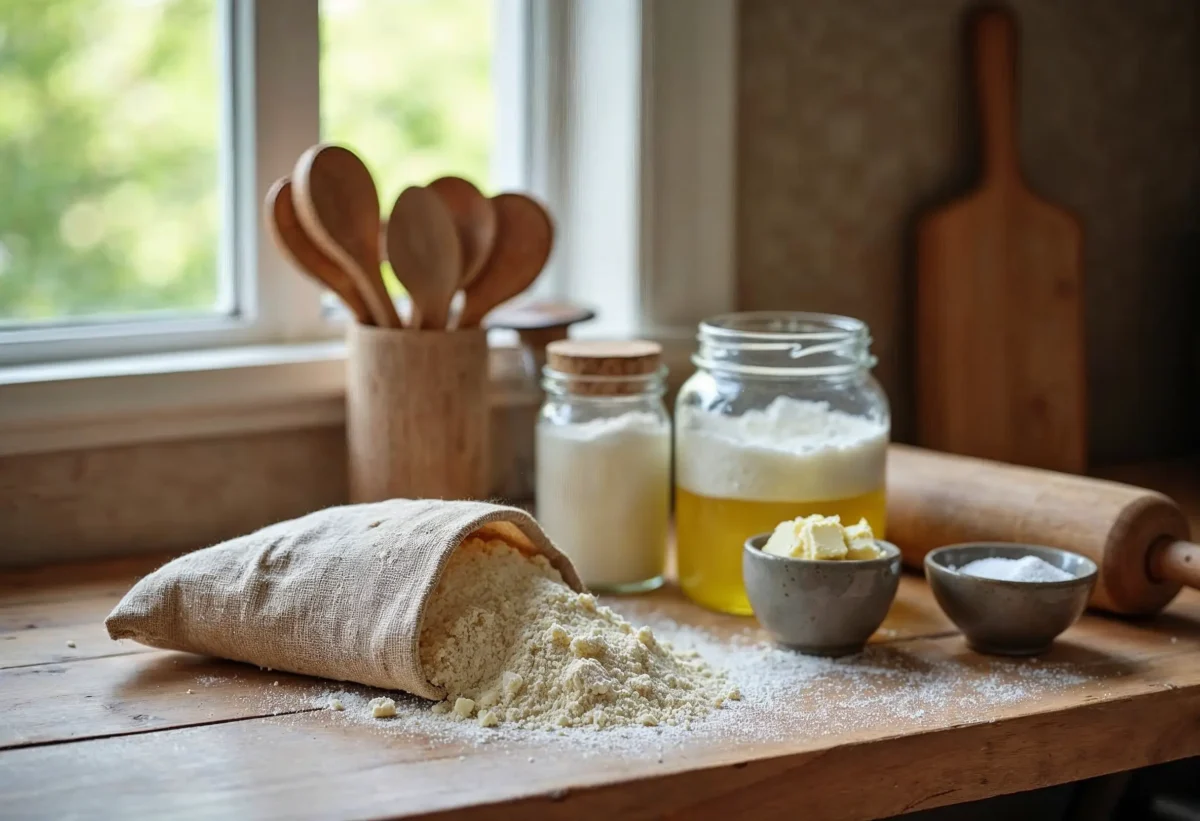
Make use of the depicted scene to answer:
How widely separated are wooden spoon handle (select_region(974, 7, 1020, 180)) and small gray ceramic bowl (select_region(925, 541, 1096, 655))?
626mm

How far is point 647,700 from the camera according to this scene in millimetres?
907

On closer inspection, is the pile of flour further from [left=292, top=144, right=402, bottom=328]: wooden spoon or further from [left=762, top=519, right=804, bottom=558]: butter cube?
[left=292, top=144, right=402, bottom=328]: wooden spoon

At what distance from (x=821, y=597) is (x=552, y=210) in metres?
0.67

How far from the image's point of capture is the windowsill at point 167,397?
1.20 m

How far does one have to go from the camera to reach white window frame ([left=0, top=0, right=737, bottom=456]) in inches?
49.2

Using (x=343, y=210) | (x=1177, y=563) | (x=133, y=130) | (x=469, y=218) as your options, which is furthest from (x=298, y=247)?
(x=1177, y=563)

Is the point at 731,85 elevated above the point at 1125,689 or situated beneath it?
elevated above

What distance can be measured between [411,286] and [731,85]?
456 mm

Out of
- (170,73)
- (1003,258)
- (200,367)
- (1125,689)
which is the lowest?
(1125,689)

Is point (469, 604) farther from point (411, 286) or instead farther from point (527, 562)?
point (411, 286)

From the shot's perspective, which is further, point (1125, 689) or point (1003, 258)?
point (1003, 258)

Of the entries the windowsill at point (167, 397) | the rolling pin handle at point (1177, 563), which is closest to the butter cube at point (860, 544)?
the rolling pin handle at point (1177, 563)

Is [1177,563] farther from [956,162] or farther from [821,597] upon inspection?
[956,162]

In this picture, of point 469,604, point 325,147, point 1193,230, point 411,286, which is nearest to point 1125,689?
point 469,604
